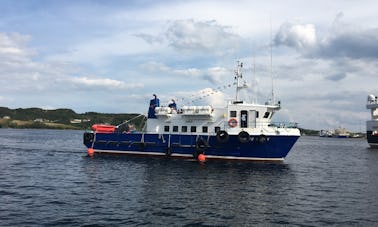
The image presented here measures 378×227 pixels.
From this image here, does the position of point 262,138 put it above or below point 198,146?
above

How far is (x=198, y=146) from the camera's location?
3825 cm

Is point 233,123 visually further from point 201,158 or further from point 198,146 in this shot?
point 201,158

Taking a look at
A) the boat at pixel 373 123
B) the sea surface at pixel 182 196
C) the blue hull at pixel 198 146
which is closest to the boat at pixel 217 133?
the blue hull at pixel 198 146

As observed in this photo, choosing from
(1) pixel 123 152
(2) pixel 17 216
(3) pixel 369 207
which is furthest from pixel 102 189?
(1) pixel 123 152

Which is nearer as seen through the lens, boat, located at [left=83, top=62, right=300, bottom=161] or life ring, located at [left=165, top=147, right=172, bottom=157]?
boat, located at [left=83, top=62, right=300, bottom=161]

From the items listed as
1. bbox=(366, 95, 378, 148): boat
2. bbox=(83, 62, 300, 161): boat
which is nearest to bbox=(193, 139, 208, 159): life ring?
bbox=(83, 62, 300, 161): boat

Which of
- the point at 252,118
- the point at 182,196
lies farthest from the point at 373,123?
the point at 182,196

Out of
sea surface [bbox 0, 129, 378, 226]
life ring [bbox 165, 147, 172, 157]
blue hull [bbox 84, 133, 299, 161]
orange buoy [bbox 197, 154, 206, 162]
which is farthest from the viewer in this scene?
life ring [bbox 165, 147, 172, 157]

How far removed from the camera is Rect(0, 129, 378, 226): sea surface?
55.4 feet

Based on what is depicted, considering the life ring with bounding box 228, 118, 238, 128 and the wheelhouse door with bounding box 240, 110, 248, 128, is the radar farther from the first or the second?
the life ring with bounding box 228, 118, 238, 128

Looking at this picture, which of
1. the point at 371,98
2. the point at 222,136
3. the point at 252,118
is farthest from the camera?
the point at 371,98

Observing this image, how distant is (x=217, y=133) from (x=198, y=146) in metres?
2.65

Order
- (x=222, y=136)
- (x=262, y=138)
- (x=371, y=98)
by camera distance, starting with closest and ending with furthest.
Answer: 1. (x=262, y=138)
2. (x=222, y=136)
3. (x=371, y=98)

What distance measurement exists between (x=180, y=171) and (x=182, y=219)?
48.0 ft
